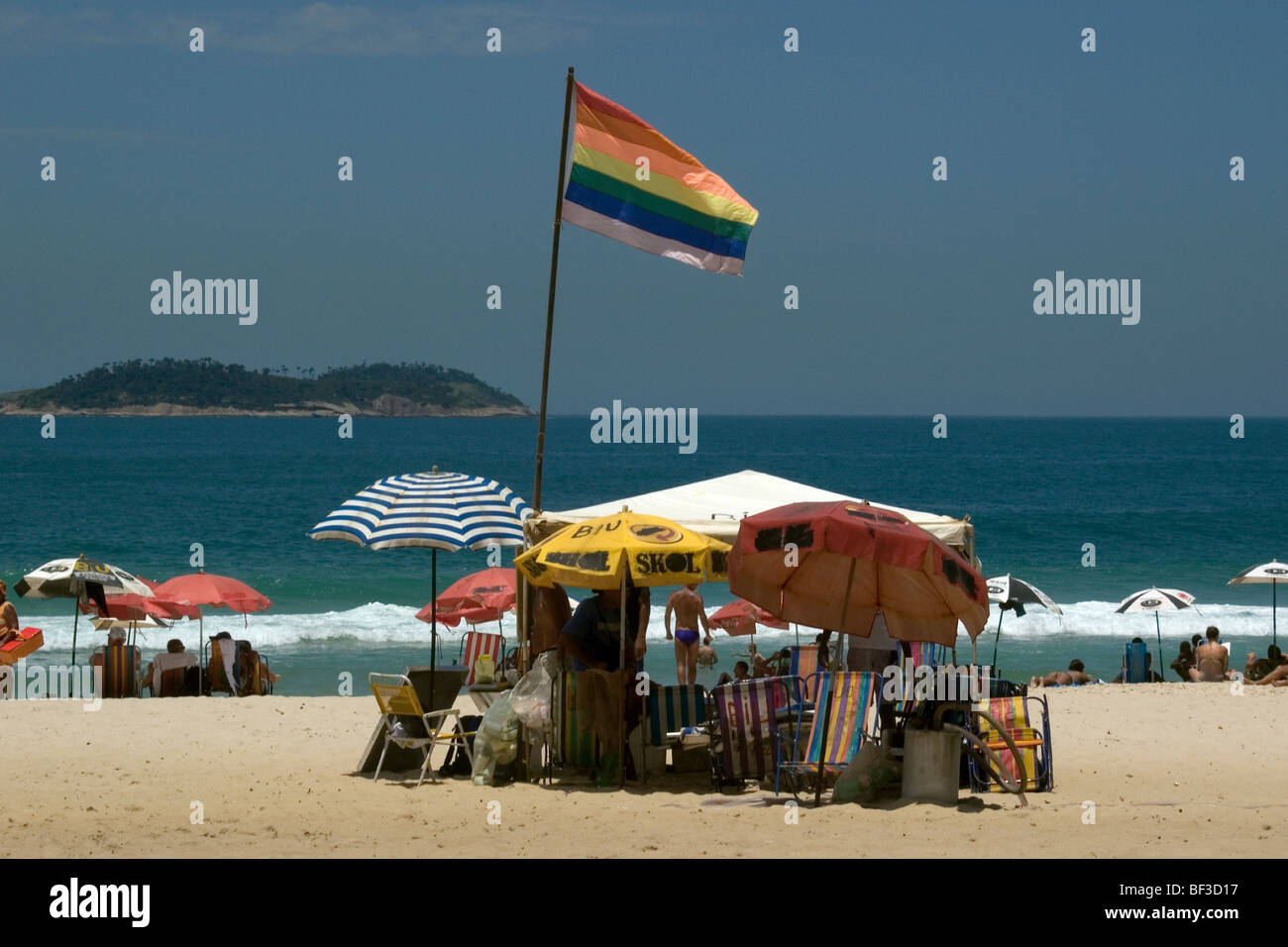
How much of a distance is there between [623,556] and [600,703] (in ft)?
3.93

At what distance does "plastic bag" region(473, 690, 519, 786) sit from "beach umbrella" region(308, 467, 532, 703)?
856 millimetres

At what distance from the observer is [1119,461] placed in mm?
95375

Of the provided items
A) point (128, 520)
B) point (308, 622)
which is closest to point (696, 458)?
point (128, 520)

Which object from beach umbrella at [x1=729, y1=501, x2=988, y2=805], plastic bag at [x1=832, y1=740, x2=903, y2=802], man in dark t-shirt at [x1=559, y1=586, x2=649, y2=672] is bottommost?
plastic bag at [x1=832, y1=740, x2=903, y2=802]

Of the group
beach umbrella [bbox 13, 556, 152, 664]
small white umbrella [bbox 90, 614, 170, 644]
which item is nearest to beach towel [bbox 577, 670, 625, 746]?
beach umbrella [bbox 13, 556, 152, 664]

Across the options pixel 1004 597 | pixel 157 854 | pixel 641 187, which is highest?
pixel 641 187

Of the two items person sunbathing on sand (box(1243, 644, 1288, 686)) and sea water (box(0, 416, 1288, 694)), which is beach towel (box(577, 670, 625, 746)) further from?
sea water (box(0, 416, 1288, 694))

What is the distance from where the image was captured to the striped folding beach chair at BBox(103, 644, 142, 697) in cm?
1504

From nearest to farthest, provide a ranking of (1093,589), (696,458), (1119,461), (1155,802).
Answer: (1155,802) < (1093,589) < (1119,461) < (696,458)

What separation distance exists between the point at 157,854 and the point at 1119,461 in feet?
310

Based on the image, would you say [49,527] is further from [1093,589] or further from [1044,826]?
[1044,826]

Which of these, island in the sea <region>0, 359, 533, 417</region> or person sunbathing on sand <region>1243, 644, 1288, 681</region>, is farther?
island in the sea <region>0, 359, 533, 417</region>

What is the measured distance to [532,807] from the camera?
860 centimetres

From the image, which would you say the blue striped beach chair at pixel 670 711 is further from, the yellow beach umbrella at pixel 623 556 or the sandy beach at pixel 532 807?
the yellow beach umbrella at pixel 623 556
